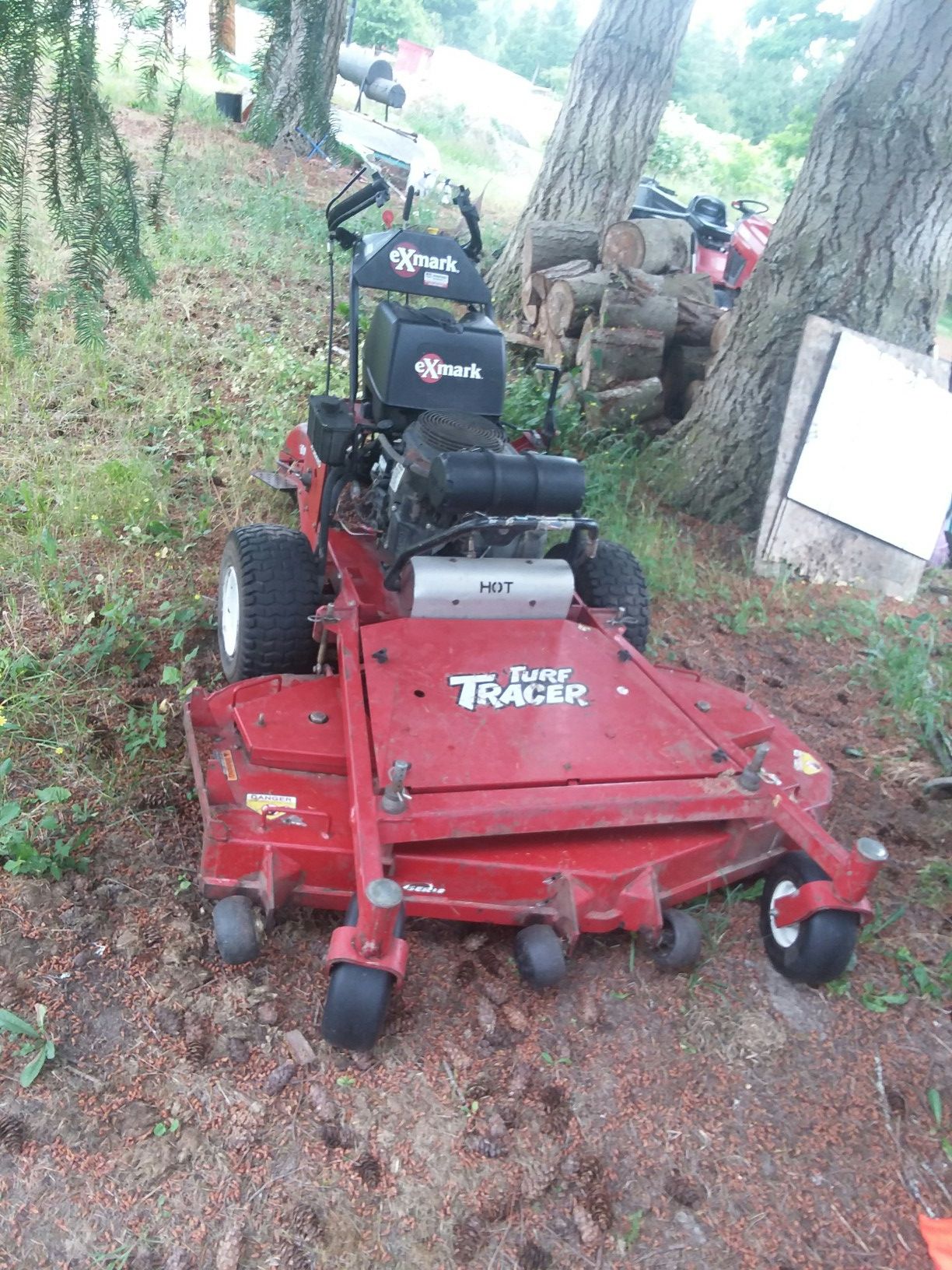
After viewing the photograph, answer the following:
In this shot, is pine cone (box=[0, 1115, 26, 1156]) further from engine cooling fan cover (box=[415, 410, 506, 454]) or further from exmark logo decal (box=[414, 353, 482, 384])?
exmark logo decal (box=[414, 353, 482, 384])

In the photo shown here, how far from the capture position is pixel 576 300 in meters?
5.75

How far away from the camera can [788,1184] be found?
7.30 ft

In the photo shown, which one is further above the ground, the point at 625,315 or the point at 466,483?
the point at 625,315

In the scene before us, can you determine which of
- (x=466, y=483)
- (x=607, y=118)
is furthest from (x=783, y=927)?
(x=607, y=118)

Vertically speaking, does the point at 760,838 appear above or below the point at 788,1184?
above

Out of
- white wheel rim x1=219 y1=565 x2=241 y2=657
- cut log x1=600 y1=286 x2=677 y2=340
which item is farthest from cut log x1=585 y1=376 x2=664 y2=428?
white wheel rim x1=219 y1=565 x2=241 y2=657

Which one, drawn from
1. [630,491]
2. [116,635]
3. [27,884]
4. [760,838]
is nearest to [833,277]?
[630,491]

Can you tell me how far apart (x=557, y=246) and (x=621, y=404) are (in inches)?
57.7

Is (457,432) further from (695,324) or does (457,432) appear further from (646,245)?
(646,245)

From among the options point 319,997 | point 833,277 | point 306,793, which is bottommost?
point 319,997

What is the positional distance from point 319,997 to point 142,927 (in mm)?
519

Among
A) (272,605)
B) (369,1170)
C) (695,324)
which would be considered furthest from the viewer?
(695,324)

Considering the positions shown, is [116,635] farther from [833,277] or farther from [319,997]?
[833,277]

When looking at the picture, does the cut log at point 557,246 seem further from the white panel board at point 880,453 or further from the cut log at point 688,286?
the white panel board at point 880,453
